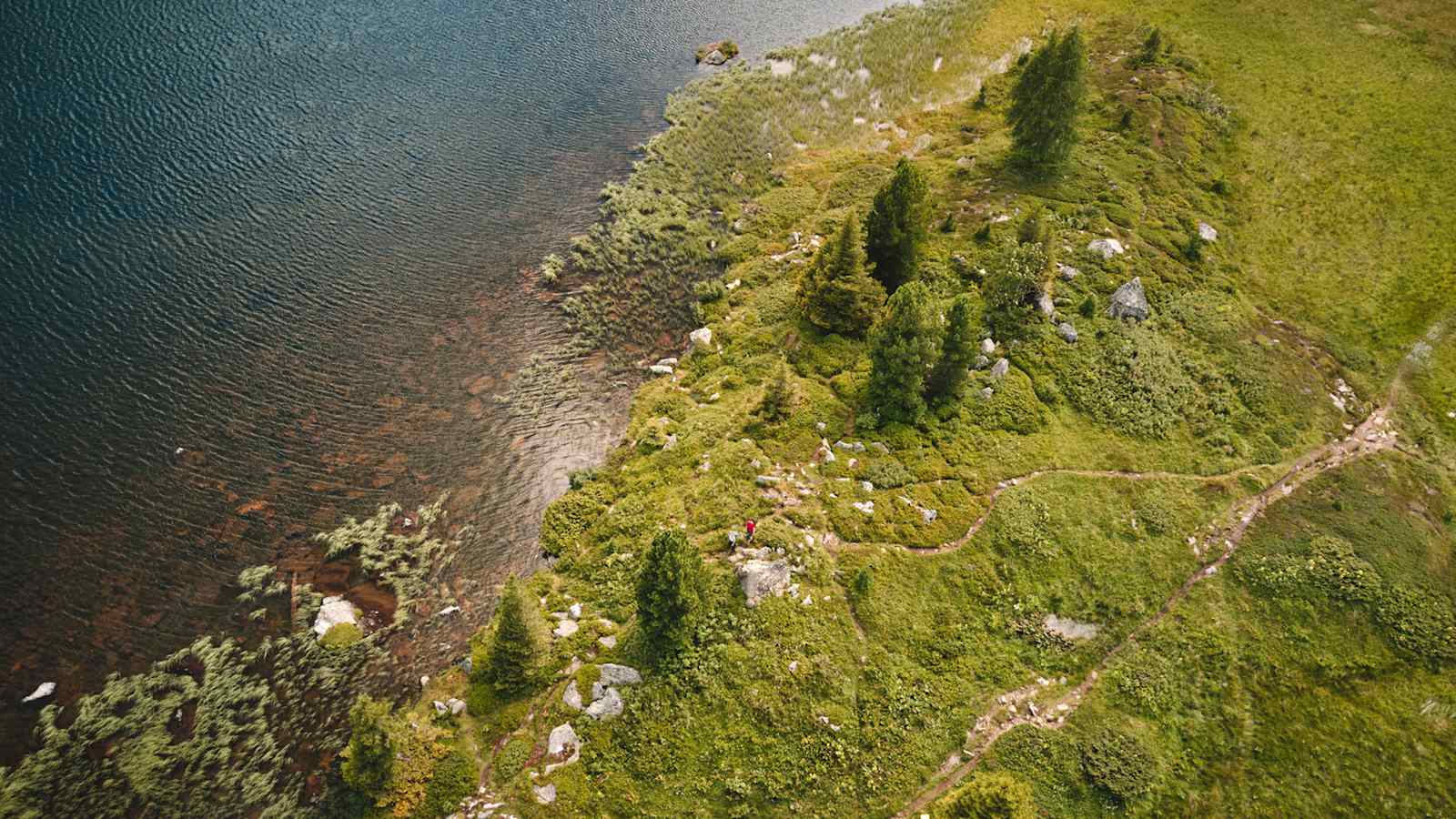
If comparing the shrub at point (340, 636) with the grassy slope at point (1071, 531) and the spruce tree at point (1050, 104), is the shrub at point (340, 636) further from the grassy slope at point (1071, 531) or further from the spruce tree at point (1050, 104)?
the spruce tree at point (1050, 104)

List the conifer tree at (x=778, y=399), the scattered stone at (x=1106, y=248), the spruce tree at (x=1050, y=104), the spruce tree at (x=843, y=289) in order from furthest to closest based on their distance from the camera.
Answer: the spruce tree at (x=1050, y=104)
the scattered stone at (x=1106, y=248)
the spruce tree at (x=843, y=289)
the conifer tree at (x=778, y=399)

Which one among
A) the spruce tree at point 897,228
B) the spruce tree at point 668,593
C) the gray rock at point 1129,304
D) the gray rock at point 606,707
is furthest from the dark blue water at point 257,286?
the gray rock at point 1129,304

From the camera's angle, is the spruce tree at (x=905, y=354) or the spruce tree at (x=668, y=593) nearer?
the spruce tree at (x=668, y=593)

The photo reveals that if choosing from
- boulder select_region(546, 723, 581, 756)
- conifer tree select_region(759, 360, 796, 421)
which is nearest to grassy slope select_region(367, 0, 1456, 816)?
boulder select_region(546, 723, 581, 756)

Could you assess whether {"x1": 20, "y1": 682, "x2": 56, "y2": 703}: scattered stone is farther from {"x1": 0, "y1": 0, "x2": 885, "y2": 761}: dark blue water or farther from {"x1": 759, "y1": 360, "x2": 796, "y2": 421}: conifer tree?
{"x1": 759, "y1": 360, "x2": 796, "y2": 421}: conifer tree

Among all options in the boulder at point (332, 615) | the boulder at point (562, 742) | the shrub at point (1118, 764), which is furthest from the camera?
the boulder at point (332, 615)

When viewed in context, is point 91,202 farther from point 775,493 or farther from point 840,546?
point 840,546

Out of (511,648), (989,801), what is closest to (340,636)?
(511,648)

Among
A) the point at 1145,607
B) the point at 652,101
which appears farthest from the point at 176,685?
the point at 652,101
